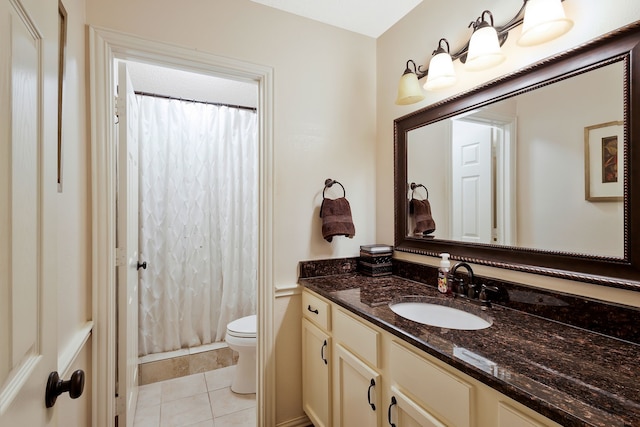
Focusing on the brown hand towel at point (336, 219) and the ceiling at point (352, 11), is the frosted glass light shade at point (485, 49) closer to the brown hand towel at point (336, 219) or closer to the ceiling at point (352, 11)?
the ceiling at point (352, 11)

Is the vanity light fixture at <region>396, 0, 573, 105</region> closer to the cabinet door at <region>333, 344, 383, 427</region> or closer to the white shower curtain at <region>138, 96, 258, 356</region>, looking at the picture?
the cabinet door at <region>333, 344, 383, 427</region>

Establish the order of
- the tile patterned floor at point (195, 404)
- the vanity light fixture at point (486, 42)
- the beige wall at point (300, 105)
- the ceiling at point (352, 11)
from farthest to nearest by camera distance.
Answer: the tile patterned floor at point (195, 404) → the ceiling at point (352, 11) → the beige wall at point (300, 105) → the vanity light fixture at point (486, 42)

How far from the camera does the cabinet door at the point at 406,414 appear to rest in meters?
0.93

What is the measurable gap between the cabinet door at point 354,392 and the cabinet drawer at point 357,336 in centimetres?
4

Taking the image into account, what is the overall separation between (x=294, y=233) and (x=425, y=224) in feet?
2.39

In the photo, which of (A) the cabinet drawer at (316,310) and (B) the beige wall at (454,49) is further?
(A) the cabinet drawer at (316,310)

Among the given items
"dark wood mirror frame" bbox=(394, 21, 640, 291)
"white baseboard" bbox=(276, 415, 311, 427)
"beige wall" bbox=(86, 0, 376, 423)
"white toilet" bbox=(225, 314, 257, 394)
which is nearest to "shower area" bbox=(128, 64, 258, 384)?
"white toilet" bbox=(225, 314, 257, 394)

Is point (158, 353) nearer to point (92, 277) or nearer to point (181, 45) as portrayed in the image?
point (92, 277)

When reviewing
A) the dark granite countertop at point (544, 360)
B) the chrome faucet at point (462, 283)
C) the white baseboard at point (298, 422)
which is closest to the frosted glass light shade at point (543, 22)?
the chrome faucet at point (462, 283)

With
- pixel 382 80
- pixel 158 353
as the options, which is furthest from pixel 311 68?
pixel 158 353

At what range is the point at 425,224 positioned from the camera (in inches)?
67.6

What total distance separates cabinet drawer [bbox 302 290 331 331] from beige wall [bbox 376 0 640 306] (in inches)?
23.2

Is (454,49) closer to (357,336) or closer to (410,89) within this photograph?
(410,89)

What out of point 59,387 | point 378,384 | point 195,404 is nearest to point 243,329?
point 195,404
